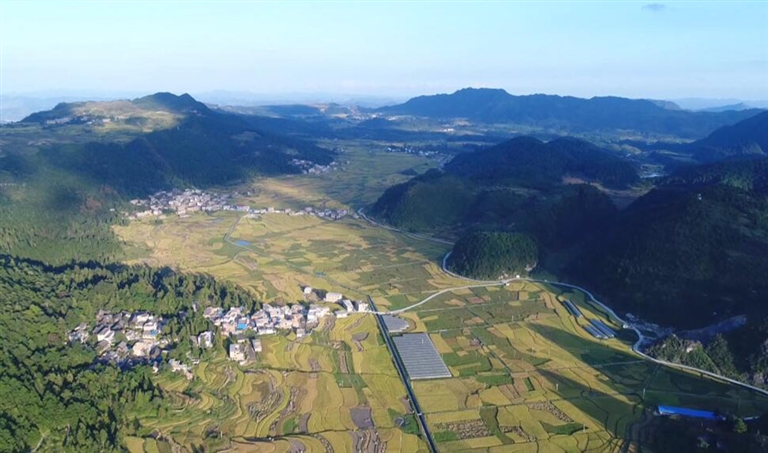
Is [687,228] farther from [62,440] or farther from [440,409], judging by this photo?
[62,440]

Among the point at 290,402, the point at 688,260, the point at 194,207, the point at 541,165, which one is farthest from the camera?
the point at 541,165

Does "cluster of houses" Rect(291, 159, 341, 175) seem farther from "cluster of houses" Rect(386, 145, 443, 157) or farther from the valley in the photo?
"cluster of houses" Rect(386, 145, 443, 157)

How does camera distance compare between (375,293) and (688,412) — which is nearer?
(688,412)

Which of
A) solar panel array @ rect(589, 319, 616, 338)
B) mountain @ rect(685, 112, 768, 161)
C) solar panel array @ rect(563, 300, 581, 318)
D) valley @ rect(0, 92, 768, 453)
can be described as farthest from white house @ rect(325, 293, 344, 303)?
mountain @ rect(685, 112, 768, 161)

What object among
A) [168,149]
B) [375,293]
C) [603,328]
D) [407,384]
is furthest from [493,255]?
[168,149]

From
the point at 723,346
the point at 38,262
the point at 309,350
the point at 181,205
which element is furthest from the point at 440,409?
the point at 181,205

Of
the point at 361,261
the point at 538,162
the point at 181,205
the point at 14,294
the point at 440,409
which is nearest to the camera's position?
the point at 440,409

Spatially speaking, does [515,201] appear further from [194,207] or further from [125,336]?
[125,336]

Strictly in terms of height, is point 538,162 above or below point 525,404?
above
